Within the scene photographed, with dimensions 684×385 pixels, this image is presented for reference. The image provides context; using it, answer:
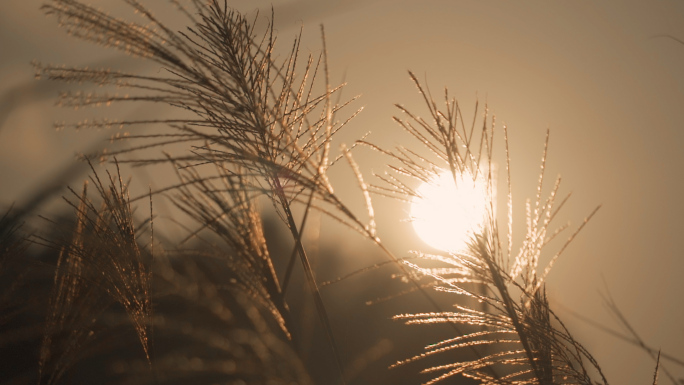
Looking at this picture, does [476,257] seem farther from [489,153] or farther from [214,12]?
[214,12]

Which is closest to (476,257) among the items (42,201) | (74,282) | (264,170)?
(264,170)

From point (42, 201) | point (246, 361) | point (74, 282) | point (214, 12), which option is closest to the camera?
point (42, 201)

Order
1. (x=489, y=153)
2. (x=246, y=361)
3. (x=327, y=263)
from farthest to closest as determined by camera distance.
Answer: (x=327, y=263), (x=489, y=153), (x=246, y=361)

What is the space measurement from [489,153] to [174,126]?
0.75 m

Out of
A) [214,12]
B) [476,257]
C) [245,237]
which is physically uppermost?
[214,12]

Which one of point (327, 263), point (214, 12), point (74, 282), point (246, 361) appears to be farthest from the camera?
point (327, 263)

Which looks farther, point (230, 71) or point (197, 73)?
point (230, 71)

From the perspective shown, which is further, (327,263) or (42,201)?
(327,263)

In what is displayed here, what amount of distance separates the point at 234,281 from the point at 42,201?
19.7 inches

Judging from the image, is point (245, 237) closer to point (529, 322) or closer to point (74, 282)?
point (529, 322)

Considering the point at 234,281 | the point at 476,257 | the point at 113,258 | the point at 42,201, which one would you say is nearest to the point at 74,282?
the point at 113,258

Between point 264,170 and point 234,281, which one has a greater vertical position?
point 264,170

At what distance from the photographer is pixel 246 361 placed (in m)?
1.13

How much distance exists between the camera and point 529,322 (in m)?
1.16
